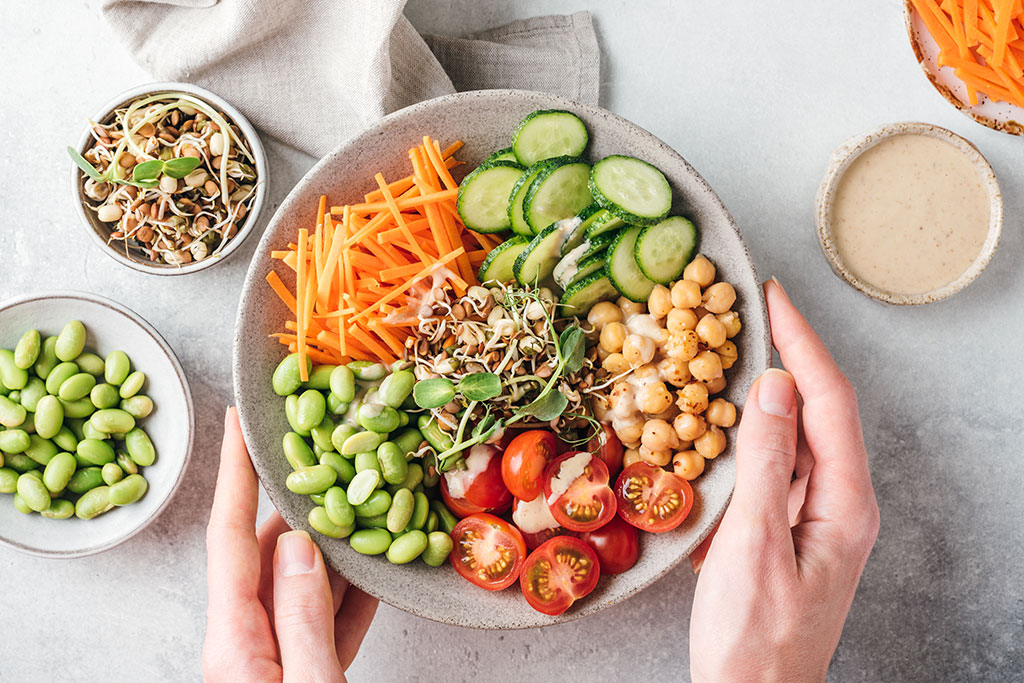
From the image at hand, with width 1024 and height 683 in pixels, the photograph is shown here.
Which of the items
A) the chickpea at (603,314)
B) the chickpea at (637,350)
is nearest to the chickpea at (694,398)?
the chickpea at (637,350)

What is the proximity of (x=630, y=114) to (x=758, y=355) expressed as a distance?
908mm

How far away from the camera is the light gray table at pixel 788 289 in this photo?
2330 mm

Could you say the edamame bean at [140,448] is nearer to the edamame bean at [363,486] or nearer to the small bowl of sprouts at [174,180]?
the small bowl of sprouts at [174,180]

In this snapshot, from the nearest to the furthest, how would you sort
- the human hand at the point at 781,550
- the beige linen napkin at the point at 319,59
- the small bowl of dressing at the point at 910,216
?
the human hand at the point at 781,550, the beige linen napkin at the point at 319,59, the small bowl of dressing at the point at 910,216

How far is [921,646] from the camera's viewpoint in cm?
237

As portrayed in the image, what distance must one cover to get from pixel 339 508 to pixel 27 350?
3.48 ft

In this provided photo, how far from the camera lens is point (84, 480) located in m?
2.19

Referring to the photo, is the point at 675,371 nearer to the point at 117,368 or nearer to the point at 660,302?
the point at 660,302

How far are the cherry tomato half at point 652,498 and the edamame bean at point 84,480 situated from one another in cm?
151

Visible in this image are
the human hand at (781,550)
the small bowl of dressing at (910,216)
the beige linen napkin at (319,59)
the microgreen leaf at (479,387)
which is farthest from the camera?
the small bowl of dressing at (910,216)

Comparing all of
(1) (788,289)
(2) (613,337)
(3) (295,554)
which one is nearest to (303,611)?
(3) (295,554)

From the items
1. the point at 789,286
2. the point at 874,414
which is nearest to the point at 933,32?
the point at 789,286

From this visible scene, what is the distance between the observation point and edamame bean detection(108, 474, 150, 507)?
2.14 metres

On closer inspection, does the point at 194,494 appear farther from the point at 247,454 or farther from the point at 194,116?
the point at 194,116
